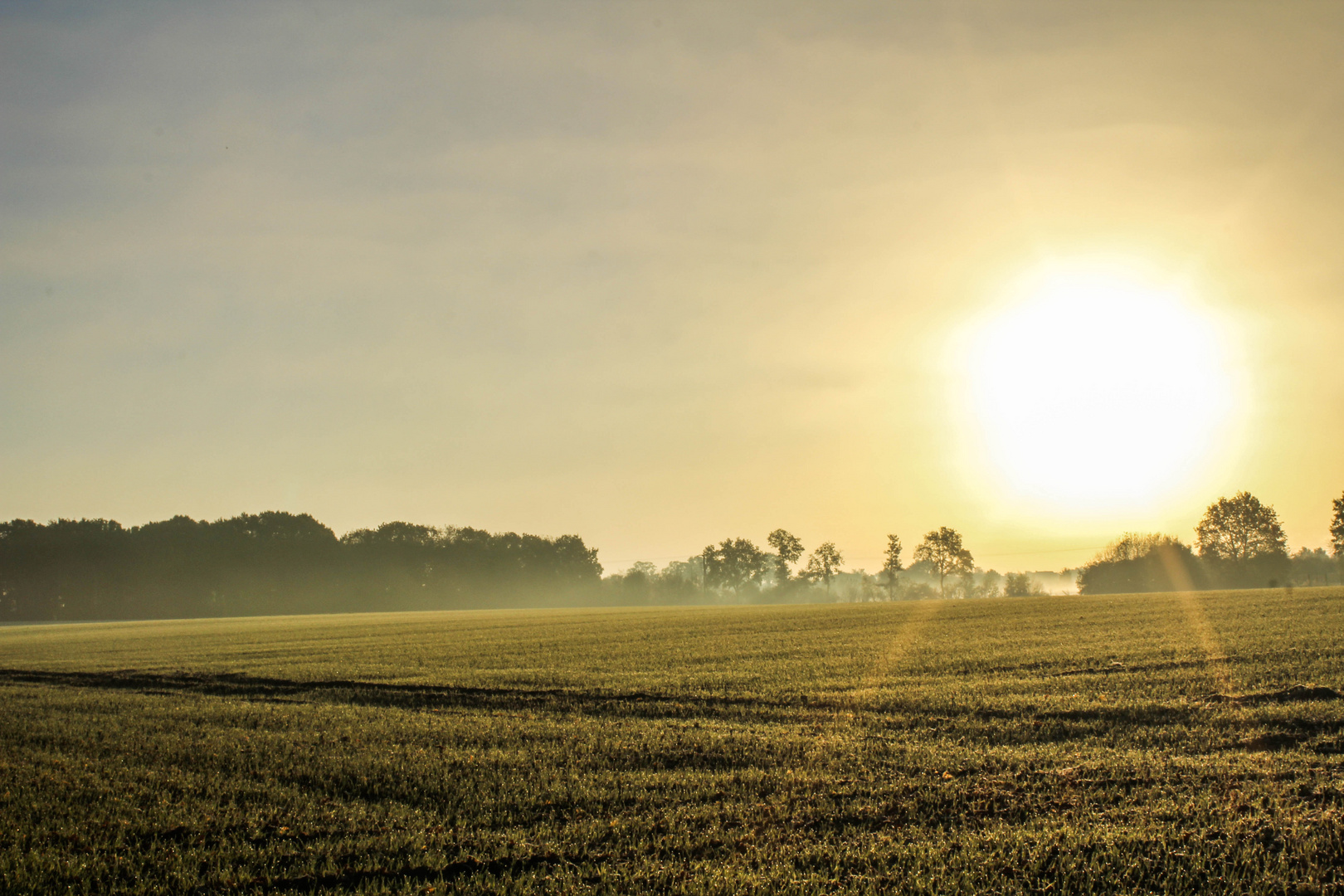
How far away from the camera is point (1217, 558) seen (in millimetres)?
146000

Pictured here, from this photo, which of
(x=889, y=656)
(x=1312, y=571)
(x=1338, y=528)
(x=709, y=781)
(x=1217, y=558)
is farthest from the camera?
(x=1312, y=571)

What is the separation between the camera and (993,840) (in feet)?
23.1

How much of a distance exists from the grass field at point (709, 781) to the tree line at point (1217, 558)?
423 feet

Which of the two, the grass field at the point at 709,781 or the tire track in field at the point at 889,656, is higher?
the grass field at the point at 709,781

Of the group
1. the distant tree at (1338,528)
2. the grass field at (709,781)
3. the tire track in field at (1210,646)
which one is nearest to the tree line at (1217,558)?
the distant tree at (1338,528)

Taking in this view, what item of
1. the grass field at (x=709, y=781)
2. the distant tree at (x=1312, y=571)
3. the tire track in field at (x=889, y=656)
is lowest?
the distant tree at (x=1312, y=571)

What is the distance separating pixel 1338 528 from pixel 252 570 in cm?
18527

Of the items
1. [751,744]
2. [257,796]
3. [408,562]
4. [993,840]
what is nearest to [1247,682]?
[751,744]

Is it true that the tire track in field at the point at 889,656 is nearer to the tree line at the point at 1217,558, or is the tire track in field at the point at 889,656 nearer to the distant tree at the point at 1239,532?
the tree line at the point at 1217,558

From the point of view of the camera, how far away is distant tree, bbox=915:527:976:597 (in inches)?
7180

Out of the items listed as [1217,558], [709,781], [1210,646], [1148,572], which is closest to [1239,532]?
[1217,558]

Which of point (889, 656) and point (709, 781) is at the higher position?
point (709, 781)

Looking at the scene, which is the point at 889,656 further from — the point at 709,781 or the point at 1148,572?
the point at 1148,572

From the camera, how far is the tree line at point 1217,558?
13138 cm
